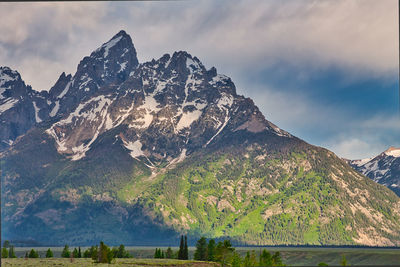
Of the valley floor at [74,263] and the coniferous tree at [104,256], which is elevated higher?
the coniferous tree at [104,256]

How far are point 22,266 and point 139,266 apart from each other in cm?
3205

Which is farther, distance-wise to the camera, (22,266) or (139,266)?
(139,266)

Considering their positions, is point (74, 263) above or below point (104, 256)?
below

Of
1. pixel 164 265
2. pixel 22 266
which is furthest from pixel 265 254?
pixel 22 266

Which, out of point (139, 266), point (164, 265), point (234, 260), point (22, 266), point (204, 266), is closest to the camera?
point (22, 266)

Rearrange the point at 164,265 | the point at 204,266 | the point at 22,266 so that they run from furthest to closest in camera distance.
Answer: the point at 204,266 → the point at 164,265 → the point at 22,266

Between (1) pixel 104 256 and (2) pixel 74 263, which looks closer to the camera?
(2) pixel 74 263

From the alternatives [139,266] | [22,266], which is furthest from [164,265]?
[22,266]

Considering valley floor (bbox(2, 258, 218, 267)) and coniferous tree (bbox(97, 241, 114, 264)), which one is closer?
valley floor (bbox(2, 258, 218, 267))

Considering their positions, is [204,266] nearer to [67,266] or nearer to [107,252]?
[107,252]

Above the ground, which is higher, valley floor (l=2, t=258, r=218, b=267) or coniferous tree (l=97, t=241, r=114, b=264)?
coniferous tree (l=97, t=241, r=114, b=264)

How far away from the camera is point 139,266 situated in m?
143

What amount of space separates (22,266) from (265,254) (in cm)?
7498

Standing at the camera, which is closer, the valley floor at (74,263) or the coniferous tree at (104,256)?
the valley floor at (74,263)
